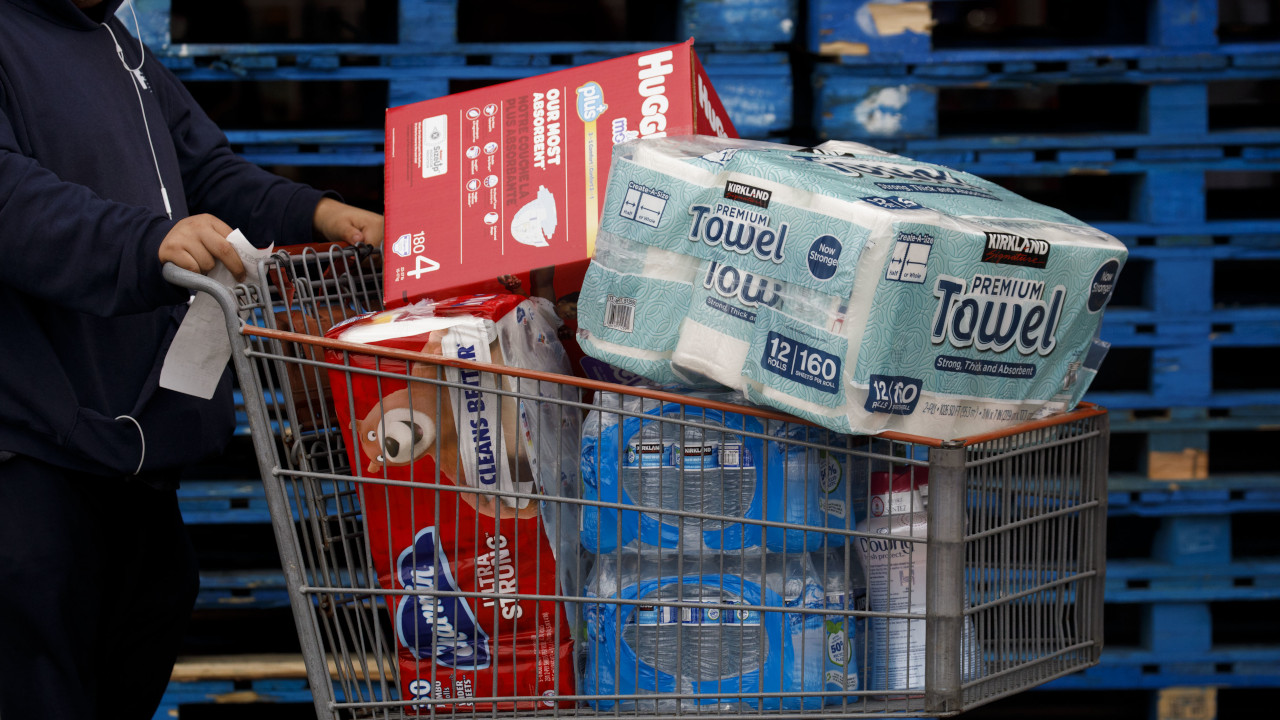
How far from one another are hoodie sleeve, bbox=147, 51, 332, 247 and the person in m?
0.14

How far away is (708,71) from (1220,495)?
1526 millimetres

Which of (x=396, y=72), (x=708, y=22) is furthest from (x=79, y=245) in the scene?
(x=708, y=22)

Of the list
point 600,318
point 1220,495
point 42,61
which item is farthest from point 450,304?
point 1220,495

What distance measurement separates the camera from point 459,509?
59.0 inches

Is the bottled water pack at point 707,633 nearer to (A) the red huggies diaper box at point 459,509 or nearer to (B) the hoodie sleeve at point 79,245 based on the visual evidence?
(A) the red huggies diaper box at point 459,509

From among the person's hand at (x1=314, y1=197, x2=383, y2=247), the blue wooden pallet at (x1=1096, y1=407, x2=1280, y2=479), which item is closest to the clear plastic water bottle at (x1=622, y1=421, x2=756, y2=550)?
the person's hand at (x1=314, y1=197, x2=383, y2=247)

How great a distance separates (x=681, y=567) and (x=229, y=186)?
1141mm

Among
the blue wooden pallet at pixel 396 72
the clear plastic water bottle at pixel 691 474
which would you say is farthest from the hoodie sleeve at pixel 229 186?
the clear plastic water bottle at pixel 691 474

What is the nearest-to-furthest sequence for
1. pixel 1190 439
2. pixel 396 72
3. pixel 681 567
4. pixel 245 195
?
pixel 681 567 → pixel 245 195 → pixel 396 72 → pixel 1190 439

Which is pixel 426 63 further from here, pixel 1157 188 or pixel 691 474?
pixel 1157 188

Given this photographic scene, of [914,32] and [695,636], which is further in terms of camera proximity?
[914,32]

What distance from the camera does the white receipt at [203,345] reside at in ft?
4.82
